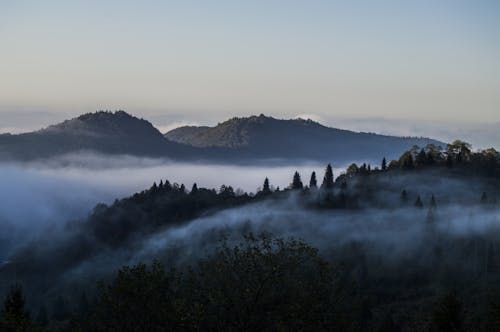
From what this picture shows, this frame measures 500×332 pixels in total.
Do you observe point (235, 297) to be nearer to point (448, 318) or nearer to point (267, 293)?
point (267, 293)

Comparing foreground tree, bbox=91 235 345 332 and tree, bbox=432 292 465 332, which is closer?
foreground tree, bbox=91 235 345 332

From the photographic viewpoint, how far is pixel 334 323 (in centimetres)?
5278

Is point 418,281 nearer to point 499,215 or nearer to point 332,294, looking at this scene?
point 499,215

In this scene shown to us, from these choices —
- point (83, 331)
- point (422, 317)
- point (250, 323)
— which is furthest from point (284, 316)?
point (422, 317)

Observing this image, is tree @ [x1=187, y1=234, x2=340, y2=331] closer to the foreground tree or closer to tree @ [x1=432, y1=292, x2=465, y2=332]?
the foreground tree

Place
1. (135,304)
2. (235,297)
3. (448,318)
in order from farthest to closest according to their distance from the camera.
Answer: (448,318), (135,304), (235,297)

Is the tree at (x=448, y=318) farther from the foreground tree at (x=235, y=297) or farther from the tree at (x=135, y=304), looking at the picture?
the tree at (x=135, y=304)

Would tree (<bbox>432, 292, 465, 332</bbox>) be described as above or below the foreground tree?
below

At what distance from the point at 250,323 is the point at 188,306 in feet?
15.2

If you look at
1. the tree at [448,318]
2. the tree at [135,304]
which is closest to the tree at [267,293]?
the tree at [135,304]

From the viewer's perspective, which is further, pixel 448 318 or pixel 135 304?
pixel 448 318

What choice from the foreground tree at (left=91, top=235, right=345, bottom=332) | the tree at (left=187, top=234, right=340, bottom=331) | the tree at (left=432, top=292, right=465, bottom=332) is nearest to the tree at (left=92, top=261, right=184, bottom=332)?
the foreground tree at (left=91, top=235, right=345, bottom=332)

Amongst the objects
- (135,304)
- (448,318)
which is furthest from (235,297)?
(448,318)

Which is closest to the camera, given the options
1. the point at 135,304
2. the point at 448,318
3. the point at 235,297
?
the point at 235,297
